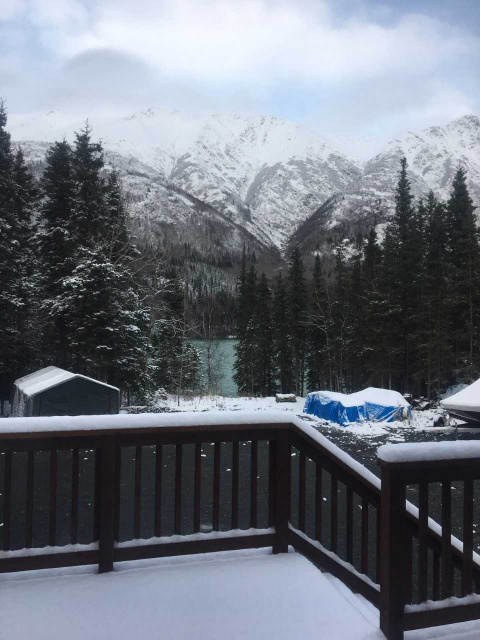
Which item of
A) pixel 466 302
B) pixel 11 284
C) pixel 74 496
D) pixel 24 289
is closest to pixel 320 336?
pixel 466 302

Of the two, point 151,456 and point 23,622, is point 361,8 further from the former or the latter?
point 151,456

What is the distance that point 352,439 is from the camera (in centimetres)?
1728

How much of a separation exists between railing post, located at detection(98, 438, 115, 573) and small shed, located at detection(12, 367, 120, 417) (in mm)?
14434

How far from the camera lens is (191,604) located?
2.47 m

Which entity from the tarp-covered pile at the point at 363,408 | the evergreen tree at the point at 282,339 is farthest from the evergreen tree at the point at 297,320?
the tarp-covered pile at the point at 363,408

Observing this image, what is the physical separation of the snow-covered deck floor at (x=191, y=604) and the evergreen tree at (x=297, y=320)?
3636 cm

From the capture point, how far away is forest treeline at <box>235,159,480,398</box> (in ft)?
89.9

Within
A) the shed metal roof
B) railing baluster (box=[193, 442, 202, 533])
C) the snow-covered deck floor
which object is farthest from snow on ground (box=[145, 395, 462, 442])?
the snow-covered deck floor

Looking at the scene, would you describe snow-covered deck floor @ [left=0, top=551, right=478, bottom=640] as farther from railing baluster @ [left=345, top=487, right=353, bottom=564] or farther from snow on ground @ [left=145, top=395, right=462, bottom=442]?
snow on ground @ [left=145, top=395, right=462, bottom=442]

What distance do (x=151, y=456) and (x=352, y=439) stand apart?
8.03 metres

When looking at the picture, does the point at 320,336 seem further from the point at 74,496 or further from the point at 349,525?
the point at 74,496

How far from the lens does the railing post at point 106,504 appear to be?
2707mm

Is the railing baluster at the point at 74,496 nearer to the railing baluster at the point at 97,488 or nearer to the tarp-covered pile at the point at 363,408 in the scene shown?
the railing baluster at the point at 97,488

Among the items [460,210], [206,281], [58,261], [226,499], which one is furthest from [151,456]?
[206,281]
